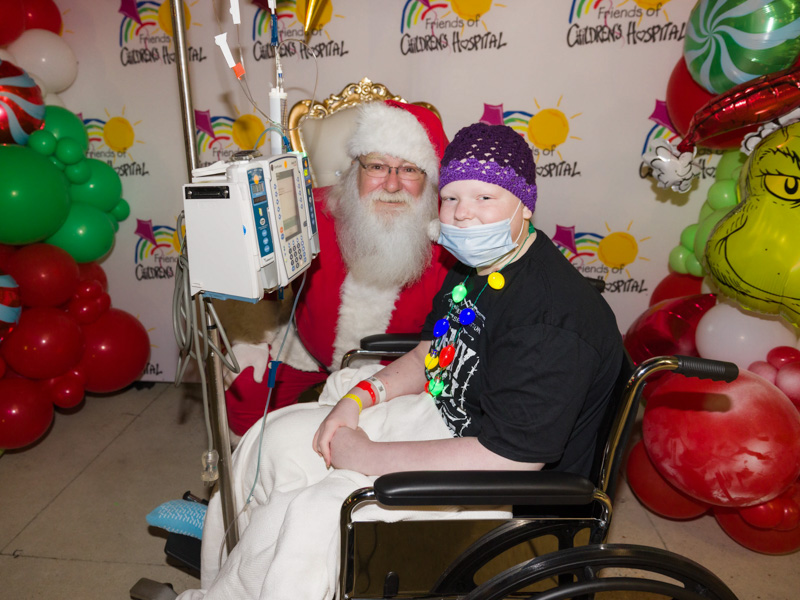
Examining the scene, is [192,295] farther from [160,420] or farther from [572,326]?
[160,420]

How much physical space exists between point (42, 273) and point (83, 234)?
0.28 metres

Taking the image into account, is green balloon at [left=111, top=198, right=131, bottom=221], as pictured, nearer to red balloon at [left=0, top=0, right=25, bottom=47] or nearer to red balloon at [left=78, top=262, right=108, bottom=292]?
red balloon at [left=78, top=262, right=108, bottom=292]

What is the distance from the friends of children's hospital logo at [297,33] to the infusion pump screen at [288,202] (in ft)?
4.66

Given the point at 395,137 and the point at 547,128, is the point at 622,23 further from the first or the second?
the point at 395,137

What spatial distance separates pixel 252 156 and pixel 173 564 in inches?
57.1

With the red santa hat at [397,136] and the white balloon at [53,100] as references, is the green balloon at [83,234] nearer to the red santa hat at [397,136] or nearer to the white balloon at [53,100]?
the white balloon at [53,100]

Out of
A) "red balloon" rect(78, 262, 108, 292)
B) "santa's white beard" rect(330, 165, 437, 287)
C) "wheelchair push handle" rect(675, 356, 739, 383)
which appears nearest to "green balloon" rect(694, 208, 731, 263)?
"santa's white beard" rect(330, 165, 437, 287)

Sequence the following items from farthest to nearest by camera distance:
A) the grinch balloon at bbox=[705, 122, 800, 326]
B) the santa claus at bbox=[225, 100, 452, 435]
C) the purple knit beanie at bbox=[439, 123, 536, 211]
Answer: the santa claus at bbox=[225, 100, 452, 435]
the grinch balloon at bbox=[705, 122, 800, 326]
the purple knit beanie at bbox=[439, 123, 536, 211]

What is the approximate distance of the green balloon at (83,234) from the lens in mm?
2457

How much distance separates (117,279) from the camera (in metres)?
3.02

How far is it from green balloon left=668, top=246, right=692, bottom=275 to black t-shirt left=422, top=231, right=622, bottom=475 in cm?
141

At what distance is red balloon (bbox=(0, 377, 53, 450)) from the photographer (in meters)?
2.21

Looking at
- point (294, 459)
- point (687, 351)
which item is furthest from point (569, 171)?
point (294, 459)

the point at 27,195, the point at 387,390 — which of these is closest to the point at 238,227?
the point at 387,390
